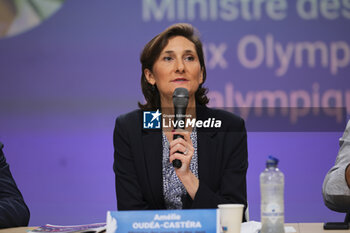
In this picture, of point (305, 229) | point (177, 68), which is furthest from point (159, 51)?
point (305, 229)

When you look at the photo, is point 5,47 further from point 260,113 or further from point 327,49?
point 327,49

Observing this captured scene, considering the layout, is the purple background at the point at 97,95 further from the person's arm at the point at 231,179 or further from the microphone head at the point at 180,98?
the microphone head at the point at 180,98

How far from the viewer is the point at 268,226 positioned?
1.39 metres

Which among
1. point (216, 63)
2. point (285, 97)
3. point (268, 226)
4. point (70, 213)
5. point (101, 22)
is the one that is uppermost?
point (101, 22)

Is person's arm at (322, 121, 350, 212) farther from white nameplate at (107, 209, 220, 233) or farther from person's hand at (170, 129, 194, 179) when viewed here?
white nameplate at (107, 209, 220, 233)

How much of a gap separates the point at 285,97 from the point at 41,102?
172 centimetres

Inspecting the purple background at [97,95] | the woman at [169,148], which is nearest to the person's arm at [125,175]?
the woman at [169,148]

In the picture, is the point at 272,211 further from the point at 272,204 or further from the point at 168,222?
the point at 168,222

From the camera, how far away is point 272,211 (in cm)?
135

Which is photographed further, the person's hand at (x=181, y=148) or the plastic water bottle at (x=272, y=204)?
the person's hand at (x=181, y=148)

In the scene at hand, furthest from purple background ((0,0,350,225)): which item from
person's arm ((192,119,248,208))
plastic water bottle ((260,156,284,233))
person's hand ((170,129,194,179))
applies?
plastic water bottle ((260,156,284,233))

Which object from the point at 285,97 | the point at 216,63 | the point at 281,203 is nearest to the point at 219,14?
the point at 216,63

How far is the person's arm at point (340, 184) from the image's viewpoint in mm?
2141

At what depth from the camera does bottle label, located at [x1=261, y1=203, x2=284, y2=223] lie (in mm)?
1346
